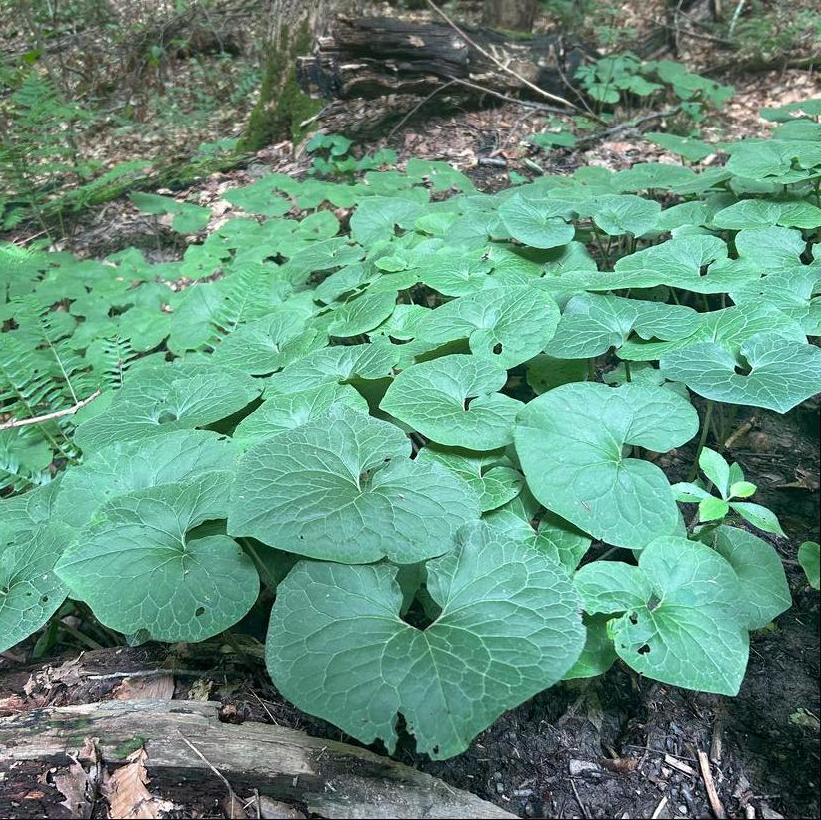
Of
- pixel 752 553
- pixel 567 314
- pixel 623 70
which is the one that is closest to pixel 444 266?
pixel 567 314

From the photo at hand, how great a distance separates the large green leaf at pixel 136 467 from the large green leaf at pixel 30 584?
75mm

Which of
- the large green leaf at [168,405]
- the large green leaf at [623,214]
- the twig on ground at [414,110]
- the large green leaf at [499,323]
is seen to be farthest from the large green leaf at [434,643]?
the twig on ground at [414,110]

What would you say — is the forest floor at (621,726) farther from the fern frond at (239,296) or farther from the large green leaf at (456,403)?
the fern frond at (239,296)

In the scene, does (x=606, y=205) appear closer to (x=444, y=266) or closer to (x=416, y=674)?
(x=444, y=266)

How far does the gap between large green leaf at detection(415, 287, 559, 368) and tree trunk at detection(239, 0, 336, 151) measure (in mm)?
4181

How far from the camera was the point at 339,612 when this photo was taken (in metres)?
1.25

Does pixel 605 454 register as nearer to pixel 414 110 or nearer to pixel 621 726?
pixel 621 726

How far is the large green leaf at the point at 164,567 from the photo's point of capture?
4.37 feet

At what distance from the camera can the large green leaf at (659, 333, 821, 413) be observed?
1.56 m

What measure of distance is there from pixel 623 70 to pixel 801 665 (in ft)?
18.6

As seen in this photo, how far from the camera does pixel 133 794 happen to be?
1.24 m

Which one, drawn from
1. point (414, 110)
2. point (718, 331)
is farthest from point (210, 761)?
point (414, 110)

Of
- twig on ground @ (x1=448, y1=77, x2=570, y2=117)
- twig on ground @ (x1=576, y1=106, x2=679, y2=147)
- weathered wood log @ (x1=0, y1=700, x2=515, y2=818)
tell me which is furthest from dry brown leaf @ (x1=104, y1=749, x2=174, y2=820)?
twig on ground @ (x1=448, y1=77, x2=570, y2=117)

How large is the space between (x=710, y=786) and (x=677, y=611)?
0.35 m
